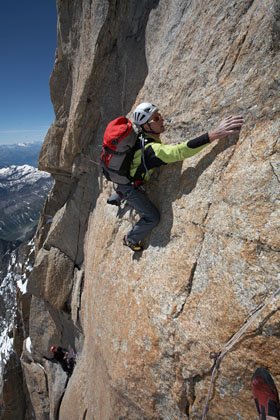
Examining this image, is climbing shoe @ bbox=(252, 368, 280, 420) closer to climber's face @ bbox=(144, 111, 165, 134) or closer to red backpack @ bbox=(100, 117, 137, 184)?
red backpack @ bbox=(100, 117, 137, 184)

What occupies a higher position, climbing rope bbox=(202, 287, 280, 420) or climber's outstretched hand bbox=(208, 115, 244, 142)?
climber's outstretched hand bbox=(208, 115, 244, 142)

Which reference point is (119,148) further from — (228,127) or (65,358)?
(65,358)

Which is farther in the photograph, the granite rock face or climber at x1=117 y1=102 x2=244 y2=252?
climber at x1=117 y1=102 x2=244 y2=252

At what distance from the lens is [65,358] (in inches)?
683

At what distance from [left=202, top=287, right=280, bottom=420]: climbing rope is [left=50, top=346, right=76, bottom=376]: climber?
489 inches

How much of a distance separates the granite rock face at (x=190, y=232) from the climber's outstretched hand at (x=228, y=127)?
17 centimetres

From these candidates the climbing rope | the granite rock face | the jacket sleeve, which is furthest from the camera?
the jacket sleeve

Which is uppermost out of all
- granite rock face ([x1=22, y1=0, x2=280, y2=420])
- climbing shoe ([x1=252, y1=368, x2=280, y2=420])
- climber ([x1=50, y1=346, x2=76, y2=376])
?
granite rock face ([x1=22, y1=0, x2=280, y2=420])

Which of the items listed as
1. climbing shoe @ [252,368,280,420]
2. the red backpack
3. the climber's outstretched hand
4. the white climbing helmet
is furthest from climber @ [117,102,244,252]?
climbing shoe @ [252,368,280,420]

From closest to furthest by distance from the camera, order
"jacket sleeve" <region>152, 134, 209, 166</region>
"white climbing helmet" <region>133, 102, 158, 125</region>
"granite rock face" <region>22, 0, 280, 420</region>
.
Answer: "granite rock face" <region>22, 0, 280, 420</region>
"jacket sleeve" <region>152, 134, 209, 166</region>
"white climbing helmet" <region>133, 102, 158, 125</region>

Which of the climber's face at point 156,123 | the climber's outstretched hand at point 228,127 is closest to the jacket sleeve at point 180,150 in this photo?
the climber's outstretched hand at point 228,127

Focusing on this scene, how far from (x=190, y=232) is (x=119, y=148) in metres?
3.10

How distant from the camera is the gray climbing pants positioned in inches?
331

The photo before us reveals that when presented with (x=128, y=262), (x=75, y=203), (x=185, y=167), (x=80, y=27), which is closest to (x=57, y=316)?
(x=75, y=203)
